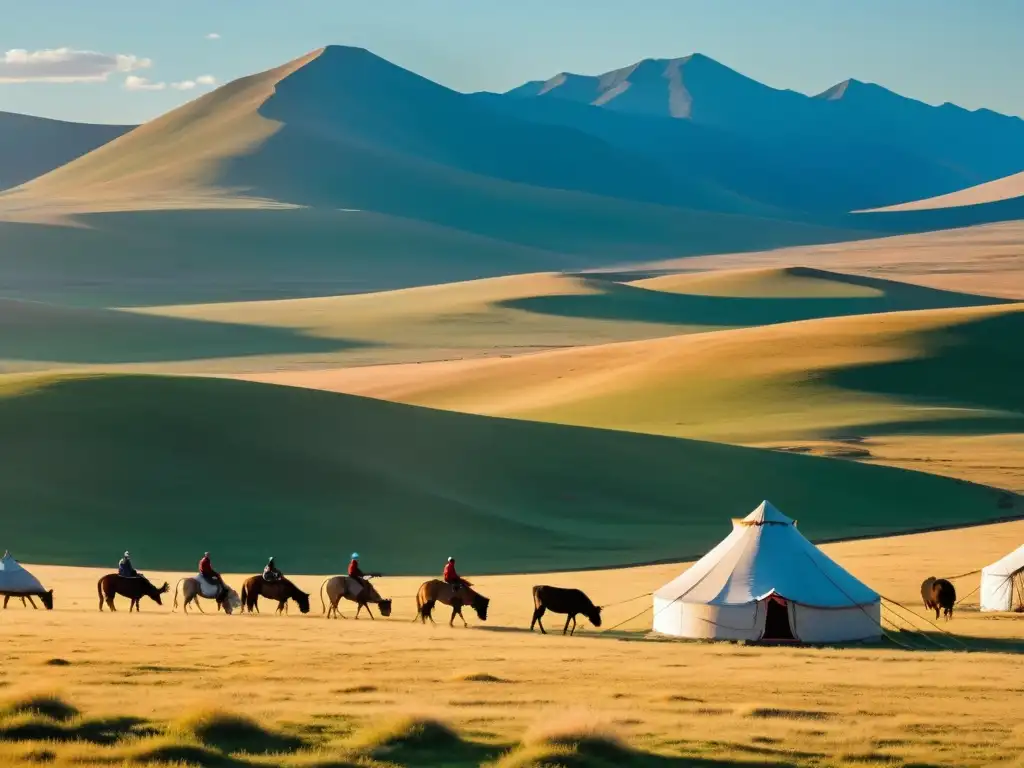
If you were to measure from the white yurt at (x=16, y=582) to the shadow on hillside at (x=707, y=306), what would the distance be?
388 feet

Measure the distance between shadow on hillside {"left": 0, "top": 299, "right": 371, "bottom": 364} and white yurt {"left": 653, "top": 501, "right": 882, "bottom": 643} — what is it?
309 ft

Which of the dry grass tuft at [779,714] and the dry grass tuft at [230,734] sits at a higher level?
the dry grass tuft at [779,714]

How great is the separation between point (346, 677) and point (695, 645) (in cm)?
839

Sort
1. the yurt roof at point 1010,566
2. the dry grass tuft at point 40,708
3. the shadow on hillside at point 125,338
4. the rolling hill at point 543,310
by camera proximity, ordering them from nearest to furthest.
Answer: the dry grass tuft at point 40,708, the yurt roof at point 1010,566, the shadow on hillside at point 125,338, the rolling hill at point 543,310

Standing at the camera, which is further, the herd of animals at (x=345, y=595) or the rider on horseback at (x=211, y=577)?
the rider on horseback at (x=211, y=577)

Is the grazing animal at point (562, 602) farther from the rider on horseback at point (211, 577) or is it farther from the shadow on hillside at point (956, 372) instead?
the shadow on hillside at point (956, 372)

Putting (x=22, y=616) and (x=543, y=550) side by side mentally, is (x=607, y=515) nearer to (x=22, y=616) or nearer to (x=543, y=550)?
(x=543, y=550)

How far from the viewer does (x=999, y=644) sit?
101 ft

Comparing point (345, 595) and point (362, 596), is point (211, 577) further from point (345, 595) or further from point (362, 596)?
point (362, 596)

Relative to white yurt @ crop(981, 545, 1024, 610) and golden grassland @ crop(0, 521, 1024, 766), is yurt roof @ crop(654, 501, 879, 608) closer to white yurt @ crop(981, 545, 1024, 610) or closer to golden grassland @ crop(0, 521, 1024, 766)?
golden grassland @ crop(0, 521, 1024, 766)

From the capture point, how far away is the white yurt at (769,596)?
101 feet

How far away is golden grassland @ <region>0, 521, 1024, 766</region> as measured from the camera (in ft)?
58.0

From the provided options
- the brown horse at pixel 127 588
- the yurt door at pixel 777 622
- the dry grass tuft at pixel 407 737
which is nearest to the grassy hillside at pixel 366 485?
the brown horse at pixel 127 588

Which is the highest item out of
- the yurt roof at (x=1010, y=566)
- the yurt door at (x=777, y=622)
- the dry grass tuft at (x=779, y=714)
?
the yurt roof at (x=1010, y=566)
